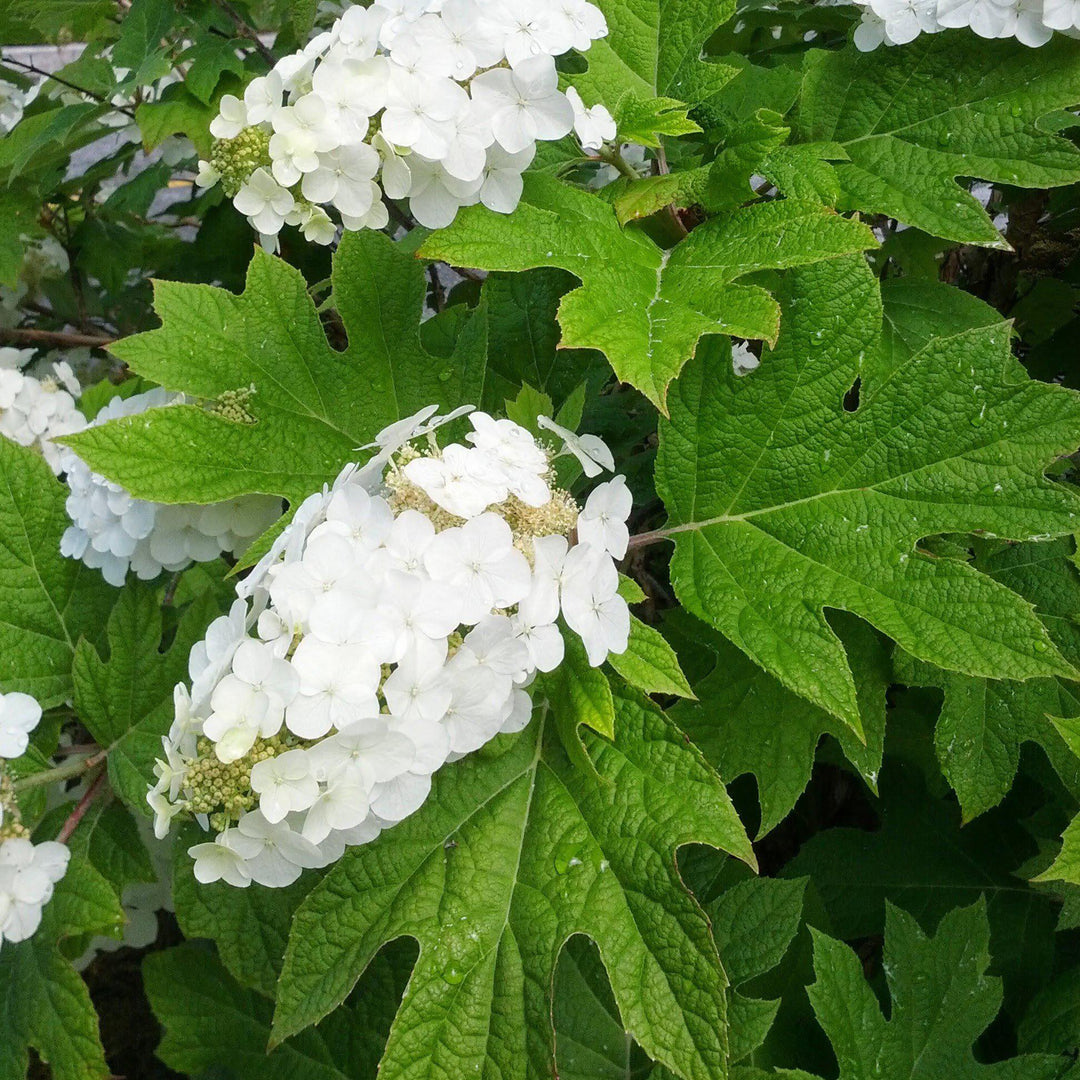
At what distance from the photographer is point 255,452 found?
1549mm

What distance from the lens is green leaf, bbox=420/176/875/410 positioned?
4.18 feet

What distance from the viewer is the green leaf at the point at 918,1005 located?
1.58 metres

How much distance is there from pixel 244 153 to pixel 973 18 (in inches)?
42.8

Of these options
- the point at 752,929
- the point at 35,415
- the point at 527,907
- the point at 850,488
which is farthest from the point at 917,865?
the point at 35,415

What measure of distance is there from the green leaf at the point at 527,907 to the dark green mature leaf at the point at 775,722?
26 centimetres

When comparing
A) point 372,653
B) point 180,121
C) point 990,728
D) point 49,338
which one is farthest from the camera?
point 49,338

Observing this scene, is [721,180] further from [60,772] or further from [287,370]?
[60,772]

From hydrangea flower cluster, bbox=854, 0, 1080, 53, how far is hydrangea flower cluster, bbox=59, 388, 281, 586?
1201 mm

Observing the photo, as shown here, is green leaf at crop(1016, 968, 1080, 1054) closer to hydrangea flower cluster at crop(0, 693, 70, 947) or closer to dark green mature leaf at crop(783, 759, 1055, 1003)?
dark green mature leaf at crop(783, 759, 1055, 1003)

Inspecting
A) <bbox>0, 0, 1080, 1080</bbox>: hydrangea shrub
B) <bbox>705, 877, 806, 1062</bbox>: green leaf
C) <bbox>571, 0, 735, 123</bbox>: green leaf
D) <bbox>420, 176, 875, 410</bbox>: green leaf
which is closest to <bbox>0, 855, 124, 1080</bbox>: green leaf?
<bbox>0, 0, 1080, 1080</bbox>: hydrangea shrub

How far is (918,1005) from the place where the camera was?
165 centimetres

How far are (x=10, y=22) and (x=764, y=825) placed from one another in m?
2.71

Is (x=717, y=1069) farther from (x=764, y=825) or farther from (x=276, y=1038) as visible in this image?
(x=276, y=1038)

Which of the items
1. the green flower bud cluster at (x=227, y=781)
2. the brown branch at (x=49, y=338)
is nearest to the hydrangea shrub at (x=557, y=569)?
the green flower bud cluster at (x=227, y=781)
